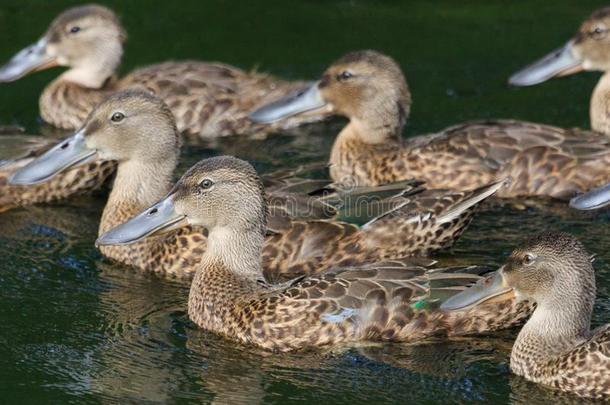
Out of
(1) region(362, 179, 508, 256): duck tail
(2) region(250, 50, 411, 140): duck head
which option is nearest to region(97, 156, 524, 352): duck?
(1) region(362, 179, 508, 256): duck tail

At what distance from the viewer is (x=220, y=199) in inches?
360

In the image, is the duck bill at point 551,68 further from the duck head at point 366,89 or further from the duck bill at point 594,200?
the duck bill at point 594,200

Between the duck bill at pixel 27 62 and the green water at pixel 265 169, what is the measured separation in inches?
14.7

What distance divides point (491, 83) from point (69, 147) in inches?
189

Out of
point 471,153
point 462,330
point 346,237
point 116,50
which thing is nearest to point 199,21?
point 116,50

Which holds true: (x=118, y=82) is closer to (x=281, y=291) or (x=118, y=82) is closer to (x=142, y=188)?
(x=142, y=188)

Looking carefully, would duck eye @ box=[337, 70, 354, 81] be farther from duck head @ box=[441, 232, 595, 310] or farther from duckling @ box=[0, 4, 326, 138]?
duck head @ box=[441, 232, 595, 310]

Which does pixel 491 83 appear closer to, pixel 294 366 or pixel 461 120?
pixel 461 120

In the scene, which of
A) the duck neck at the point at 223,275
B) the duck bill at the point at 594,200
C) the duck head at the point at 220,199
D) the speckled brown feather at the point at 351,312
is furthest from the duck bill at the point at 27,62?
the duck bill at the point at 594,200

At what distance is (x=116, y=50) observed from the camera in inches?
532

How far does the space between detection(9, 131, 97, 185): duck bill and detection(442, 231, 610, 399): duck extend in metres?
3.48

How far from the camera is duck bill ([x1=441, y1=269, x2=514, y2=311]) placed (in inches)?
331

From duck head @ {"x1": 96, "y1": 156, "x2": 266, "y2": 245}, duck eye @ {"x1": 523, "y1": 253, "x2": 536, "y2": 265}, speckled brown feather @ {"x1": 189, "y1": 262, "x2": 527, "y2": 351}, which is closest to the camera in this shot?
duck eye @ {"x1": 523, "y1": 253, "x2": 536, "y2": 265}

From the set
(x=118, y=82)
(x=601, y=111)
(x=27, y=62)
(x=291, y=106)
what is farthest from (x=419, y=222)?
(x=27, y=62)
